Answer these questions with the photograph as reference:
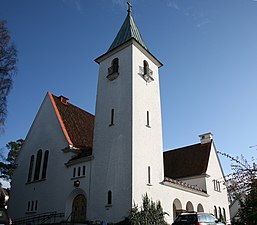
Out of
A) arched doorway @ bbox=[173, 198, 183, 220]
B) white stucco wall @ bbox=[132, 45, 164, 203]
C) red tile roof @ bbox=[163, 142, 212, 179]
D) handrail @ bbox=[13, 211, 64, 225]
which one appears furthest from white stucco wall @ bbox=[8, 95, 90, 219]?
red tile roof @ bbox=[163, 142, 212, 179]

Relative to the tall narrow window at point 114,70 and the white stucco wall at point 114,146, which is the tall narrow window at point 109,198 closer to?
the white stucco wall at point 114,146

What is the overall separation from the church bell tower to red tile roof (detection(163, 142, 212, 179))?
989 cm

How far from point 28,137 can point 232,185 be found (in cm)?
2659

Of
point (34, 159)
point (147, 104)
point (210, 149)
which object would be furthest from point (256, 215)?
point (210, 149)

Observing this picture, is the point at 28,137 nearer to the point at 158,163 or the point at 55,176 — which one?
the point at 55,176

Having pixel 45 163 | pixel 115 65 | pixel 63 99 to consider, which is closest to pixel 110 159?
pixel 45 163

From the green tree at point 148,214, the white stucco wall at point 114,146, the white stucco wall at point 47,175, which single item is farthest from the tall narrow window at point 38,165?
the green tree at point 148,214

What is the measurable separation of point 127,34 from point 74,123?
35.4 feet

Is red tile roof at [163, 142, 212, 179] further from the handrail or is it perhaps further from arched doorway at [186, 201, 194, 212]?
the handrail

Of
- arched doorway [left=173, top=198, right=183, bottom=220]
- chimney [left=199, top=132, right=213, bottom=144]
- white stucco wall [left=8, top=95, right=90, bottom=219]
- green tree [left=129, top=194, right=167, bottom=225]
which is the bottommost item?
green tree [left=129, top=194, right=167, bottom=225]

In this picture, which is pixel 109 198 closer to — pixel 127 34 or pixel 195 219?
pixel 195 219

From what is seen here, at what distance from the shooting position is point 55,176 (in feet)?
80.1

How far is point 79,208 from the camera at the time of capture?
2170cm

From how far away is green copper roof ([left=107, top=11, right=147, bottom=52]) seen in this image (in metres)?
26.1
